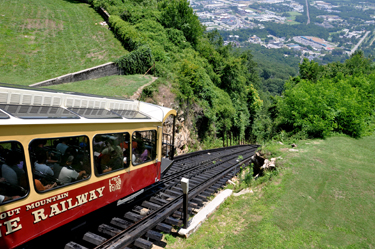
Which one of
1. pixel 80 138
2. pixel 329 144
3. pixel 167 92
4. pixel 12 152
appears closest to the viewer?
pixel 12 152

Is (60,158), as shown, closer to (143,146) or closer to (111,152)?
(111,152)

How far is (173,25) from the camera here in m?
38.7

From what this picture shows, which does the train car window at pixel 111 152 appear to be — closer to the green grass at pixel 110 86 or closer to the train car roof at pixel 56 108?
the train car roof at pixel 56 108

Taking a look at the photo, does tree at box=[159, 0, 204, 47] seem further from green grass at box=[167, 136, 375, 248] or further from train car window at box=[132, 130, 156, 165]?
train car window at box=[132, 130, 156, 165]

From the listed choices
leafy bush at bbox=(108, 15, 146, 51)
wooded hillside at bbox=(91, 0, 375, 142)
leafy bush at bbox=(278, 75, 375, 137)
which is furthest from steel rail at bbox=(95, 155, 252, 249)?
leafy bush at bbox=(108, 15, 146, 51)

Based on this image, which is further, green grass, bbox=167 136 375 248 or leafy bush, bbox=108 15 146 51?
leafy bush, bbox=108 15 146 51

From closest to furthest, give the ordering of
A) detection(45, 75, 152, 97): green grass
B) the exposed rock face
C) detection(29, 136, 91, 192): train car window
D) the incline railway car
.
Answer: the incline railway car < detection(29, 136, 91, 192): train car window < detection(45, 75, 152, 97): green grass < the exposed rock face

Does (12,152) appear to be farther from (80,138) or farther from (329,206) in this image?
(329,206)

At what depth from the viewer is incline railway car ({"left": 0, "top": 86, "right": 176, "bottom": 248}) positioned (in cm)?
488

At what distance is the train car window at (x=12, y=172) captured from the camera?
4.72 metres

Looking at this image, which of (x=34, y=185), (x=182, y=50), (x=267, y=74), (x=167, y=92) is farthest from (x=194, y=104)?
(x=267, y=74)

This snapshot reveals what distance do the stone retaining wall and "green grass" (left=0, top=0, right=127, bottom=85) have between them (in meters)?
1.76

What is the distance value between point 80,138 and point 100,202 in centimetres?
197

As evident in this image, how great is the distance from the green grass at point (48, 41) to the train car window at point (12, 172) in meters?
16.3
